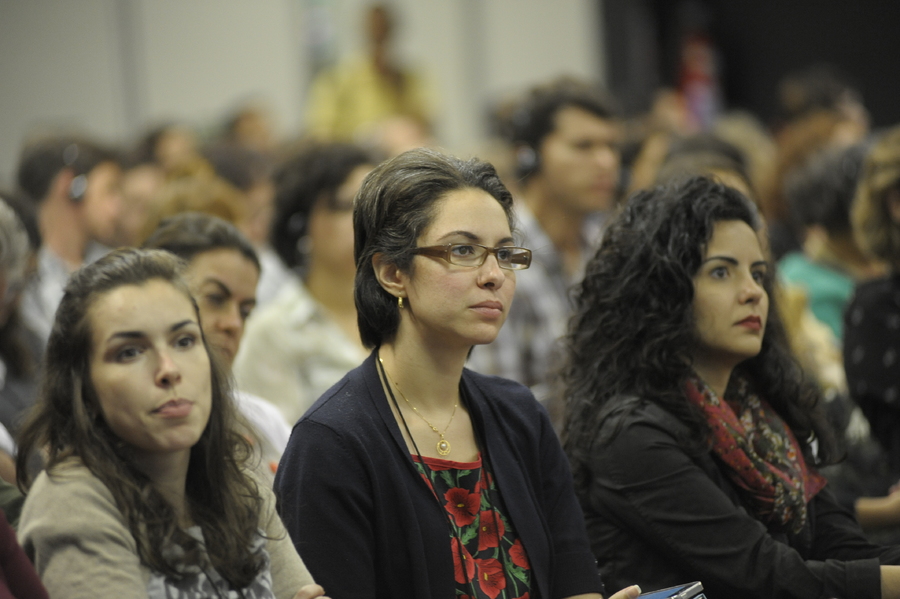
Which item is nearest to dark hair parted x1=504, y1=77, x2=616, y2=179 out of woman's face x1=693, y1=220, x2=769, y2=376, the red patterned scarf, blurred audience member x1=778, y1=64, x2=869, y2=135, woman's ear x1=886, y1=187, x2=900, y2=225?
woman's ear x1=886, y1=187, x2=900, y2=225

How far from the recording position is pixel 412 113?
7.21 m

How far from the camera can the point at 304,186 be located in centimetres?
344

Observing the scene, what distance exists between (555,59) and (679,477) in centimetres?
735

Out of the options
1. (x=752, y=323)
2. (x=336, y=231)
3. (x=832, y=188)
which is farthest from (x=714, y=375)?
(x=832, y=188)

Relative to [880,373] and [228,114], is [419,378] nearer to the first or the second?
[880,373]

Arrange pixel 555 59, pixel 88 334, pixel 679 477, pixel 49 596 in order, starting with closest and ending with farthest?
pixel 49 596 < pixel 88 334 < pixel 679 477 < pixel 555 59

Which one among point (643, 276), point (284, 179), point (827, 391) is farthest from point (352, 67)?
point (643, 276)

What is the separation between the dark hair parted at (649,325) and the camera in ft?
7.16

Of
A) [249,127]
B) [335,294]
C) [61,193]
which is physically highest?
[249,127]

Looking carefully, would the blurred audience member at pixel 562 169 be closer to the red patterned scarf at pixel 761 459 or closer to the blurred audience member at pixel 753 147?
the blurred audience member at pixel 753 147

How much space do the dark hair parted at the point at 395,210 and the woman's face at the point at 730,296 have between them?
0.52m

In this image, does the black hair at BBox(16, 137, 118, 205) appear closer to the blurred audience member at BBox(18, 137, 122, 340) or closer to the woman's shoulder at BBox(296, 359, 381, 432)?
the blurred audience member at BBox(18, 137, 122, 340)

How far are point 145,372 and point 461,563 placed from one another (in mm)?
624

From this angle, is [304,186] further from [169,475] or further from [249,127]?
[249,127]
